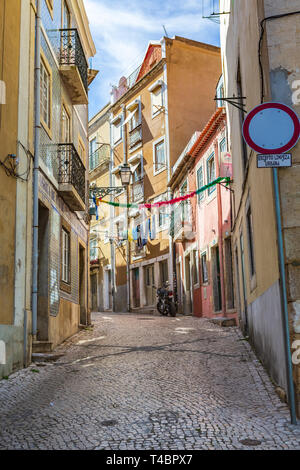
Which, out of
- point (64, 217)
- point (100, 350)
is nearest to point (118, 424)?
point (100, 350)

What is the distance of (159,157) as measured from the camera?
29031 millimetres

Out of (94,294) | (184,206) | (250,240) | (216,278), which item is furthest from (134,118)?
(250,240)

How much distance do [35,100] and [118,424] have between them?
7.31 meters

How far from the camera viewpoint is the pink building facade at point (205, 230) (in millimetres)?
17609

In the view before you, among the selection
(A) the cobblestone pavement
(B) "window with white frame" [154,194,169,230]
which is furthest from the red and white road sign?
(B) "window with white frame" [154,194,169,230]

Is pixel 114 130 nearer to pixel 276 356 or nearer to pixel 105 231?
pixel 105 231

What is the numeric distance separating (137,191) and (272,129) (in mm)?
25292

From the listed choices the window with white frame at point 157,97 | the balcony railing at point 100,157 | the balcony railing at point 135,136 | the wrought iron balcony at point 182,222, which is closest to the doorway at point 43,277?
the wrought iron balcony at point 182,222

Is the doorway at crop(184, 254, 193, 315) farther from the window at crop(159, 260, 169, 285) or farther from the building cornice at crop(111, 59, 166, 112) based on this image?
the building cornice at crop(111, 59, 166, 112)

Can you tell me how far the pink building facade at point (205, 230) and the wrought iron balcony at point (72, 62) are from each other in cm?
436

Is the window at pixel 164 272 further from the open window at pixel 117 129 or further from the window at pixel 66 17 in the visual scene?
the window at pixel 66 17

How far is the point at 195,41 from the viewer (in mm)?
29656

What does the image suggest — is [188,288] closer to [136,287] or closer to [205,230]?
[205,230]

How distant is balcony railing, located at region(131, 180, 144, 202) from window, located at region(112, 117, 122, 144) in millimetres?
3936
